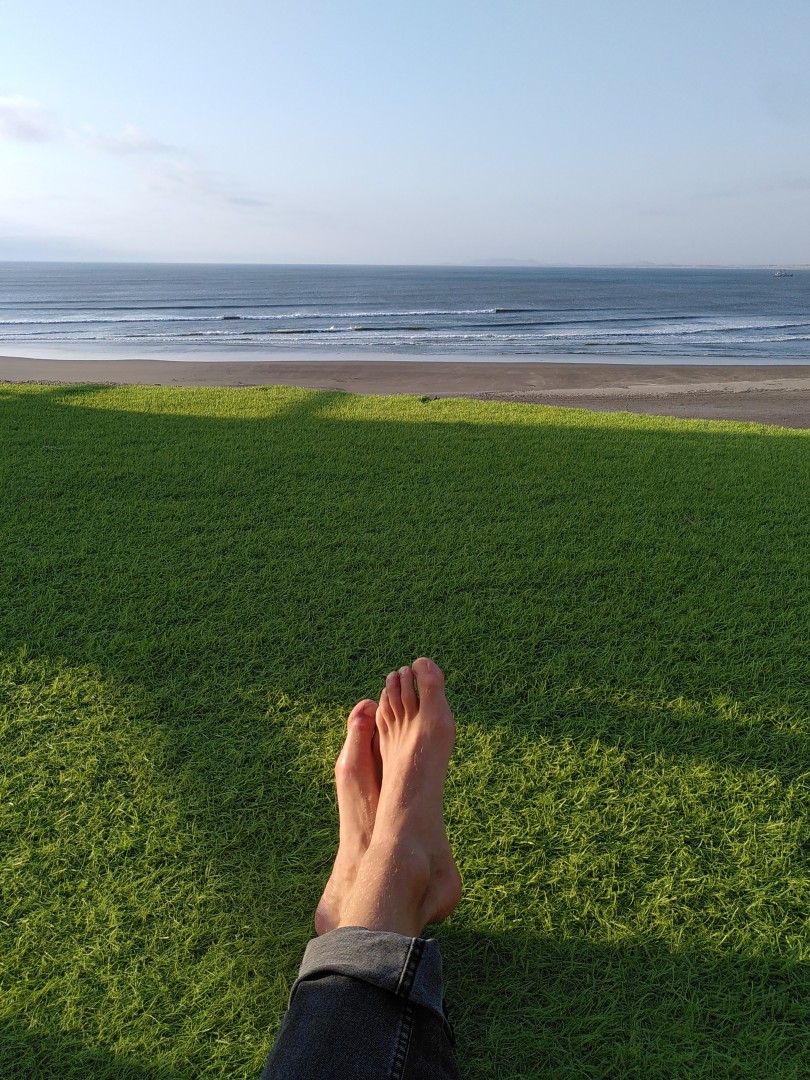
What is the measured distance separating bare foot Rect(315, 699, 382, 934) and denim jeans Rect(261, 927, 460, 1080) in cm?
24

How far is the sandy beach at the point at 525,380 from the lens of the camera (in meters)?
9.63

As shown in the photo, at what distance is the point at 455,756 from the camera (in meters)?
1.59

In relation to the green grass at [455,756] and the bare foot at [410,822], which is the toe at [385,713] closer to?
the bare foot at [410,822]

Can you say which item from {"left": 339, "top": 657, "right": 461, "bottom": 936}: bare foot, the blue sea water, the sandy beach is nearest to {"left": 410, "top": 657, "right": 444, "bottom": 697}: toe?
{"left": 339, "top": 657, "right": 461, "bottom": 936}: bare foot

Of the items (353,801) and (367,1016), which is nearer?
(367,1016)

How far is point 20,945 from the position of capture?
1146mm

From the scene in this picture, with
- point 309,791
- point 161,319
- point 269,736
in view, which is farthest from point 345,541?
point 161,319

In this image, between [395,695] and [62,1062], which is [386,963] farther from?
[395,695]

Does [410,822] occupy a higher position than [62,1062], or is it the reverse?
[410,822]

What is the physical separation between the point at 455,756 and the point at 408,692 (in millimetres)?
179

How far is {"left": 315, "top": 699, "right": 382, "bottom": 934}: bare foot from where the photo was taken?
3.94ft

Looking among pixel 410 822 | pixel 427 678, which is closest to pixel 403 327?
pixel 427 678

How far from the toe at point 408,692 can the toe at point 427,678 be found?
0.02 metres

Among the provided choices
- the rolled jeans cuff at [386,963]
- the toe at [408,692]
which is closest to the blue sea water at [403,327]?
the toe at [408,692]
